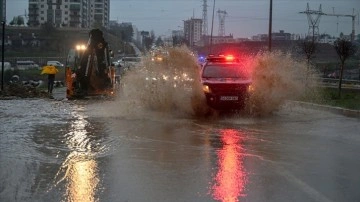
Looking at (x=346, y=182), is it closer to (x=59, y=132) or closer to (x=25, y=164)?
(x=25, y=164)

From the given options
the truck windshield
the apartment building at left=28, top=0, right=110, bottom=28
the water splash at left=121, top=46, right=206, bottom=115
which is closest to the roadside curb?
the truck windshield

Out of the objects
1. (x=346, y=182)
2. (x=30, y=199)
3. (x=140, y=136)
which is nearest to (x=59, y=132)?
(x=140, y=136)

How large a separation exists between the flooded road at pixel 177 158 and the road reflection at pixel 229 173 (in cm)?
1

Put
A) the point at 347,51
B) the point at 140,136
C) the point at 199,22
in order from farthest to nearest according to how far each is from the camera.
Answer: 1. the point at 199,22
2. the point at 347,51
3. the point at 140,136

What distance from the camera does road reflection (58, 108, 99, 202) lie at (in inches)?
258

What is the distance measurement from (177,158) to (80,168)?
178cm

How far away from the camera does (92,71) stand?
22.3 metres

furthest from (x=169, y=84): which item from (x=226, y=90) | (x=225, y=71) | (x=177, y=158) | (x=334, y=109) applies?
(x=177, y=158)

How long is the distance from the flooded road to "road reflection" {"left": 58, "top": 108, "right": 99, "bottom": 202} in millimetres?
15

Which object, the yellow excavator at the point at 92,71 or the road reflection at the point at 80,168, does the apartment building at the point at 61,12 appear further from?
the road reflection at the point at 80,168

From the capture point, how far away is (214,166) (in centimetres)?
832

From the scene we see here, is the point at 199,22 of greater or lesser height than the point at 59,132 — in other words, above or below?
above

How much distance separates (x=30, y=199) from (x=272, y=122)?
9.53 meters

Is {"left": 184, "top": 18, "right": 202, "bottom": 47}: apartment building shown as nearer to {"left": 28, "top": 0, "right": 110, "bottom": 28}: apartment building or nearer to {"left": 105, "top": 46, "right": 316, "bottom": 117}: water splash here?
{"left": 28, "top": 0, "right": 110, "bottom": 28}: apartment building
